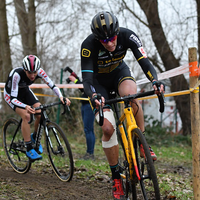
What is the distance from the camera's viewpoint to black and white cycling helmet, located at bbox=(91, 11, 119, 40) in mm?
3498

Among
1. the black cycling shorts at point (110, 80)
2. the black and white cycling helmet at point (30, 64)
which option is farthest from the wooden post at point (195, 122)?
the black and white cycling helmet at point (30, 64)

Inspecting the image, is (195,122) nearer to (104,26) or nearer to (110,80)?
(110,80)

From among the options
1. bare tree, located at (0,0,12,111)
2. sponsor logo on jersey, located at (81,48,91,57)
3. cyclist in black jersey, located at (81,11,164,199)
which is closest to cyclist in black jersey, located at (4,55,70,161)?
cyclist in black jersey, located at (81,11,164,199)

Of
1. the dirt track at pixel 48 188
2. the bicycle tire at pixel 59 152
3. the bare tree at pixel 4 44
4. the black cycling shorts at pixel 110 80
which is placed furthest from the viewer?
the bare tree at pixel 4 44

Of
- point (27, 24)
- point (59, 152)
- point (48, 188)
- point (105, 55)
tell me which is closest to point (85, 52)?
point (105, 55)

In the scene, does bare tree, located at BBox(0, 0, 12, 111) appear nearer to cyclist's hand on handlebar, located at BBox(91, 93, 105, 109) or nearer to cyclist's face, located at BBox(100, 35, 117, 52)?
cyclist's face, located at BBox(100, 35, 117, 52)

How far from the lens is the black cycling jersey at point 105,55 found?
3.73 metres

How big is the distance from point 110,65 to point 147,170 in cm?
157

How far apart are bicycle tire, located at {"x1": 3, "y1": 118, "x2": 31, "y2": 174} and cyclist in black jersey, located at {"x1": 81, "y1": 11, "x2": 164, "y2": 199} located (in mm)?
2347

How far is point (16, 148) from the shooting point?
5.99 metres

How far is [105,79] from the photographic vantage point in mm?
4145

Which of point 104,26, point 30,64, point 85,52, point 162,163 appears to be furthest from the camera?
point 162,163

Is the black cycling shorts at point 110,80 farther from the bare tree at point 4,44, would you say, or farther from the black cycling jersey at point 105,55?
the bare tree at point 4,44

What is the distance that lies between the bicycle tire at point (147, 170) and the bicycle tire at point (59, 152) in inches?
68.8
